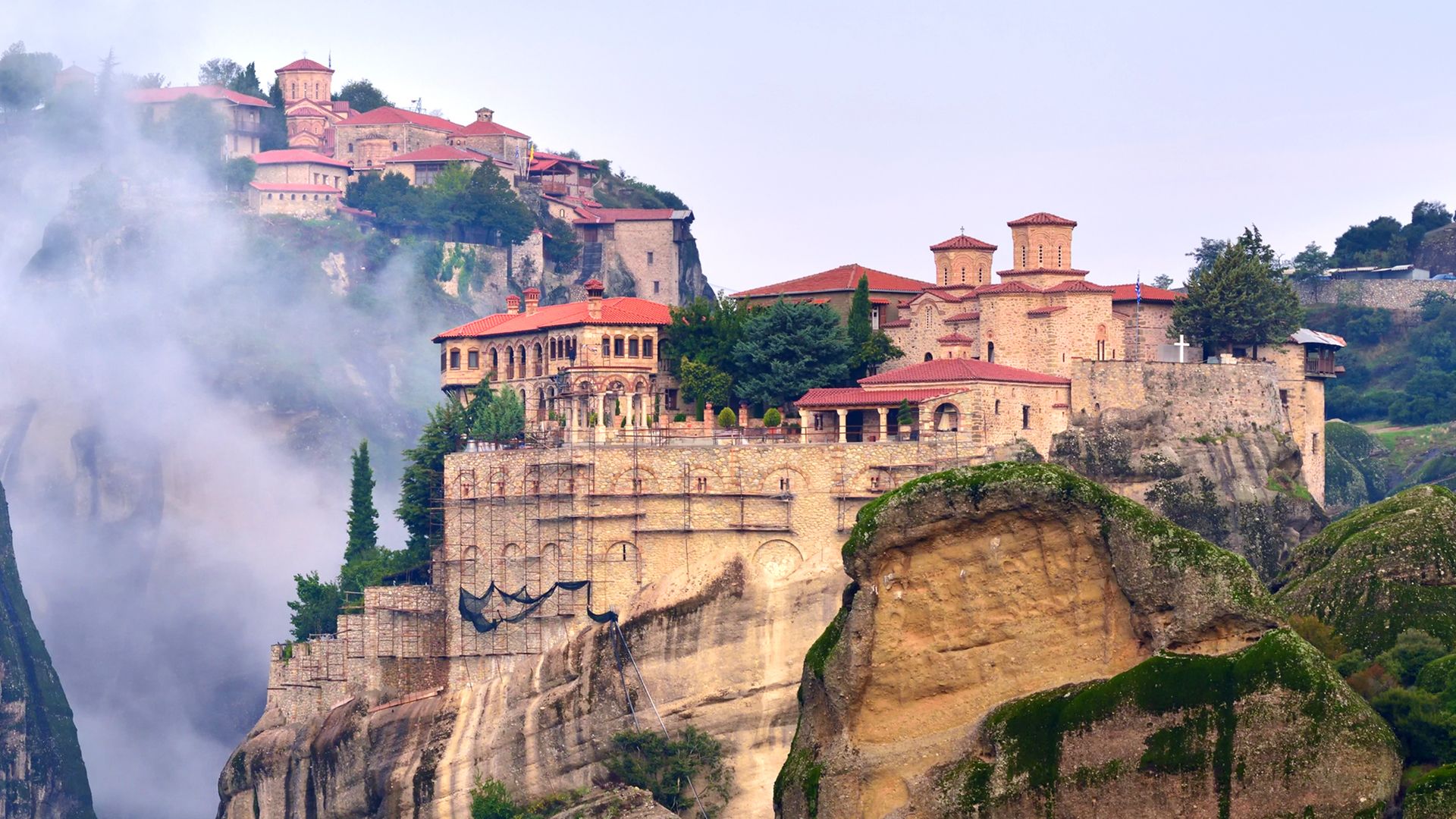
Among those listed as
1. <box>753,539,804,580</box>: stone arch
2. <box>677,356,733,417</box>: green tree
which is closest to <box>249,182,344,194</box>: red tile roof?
<box>677,356,733,417</box>: green tree

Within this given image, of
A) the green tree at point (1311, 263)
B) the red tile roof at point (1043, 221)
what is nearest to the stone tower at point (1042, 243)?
the red tile roof at point (1043, 221)

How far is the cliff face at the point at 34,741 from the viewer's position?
8756 cm

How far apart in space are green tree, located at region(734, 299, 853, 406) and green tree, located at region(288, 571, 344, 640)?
43.9 feet

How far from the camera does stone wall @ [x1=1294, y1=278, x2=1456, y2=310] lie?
116 meters

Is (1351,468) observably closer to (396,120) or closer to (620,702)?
(620,702)

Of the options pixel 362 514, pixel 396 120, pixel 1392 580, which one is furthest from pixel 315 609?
pixel 396 120

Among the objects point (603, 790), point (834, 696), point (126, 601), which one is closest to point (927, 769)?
point (834, 696)

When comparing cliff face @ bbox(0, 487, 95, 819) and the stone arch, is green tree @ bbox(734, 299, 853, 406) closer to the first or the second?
the stone arch

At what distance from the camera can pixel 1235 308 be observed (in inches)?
2975

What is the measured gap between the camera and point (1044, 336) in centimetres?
7256

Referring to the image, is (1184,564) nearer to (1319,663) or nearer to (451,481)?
(1319,663)

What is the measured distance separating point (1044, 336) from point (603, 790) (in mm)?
15633

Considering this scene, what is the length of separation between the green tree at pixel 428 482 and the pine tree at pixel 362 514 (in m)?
5.55

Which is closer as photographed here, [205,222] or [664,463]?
[664,463]
